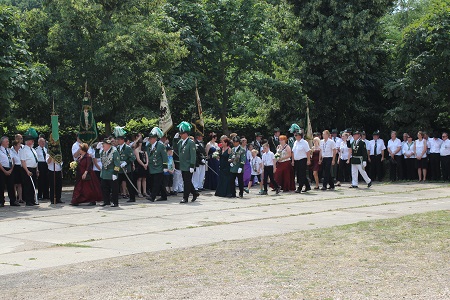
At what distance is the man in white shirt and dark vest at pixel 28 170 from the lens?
1969cm

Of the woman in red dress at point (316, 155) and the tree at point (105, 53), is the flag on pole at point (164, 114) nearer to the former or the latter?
the tree at point (105, 53)

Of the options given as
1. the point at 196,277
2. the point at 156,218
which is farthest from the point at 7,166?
the point at 196,277

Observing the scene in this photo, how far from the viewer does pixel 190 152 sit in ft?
65.5

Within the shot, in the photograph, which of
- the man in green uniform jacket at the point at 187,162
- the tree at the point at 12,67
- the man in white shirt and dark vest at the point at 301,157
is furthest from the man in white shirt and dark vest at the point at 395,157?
the tree at the point at 12,67

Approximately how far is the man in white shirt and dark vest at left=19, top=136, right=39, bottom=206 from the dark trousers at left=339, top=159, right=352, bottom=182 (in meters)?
11.9

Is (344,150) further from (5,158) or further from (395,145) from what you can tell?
(5,158)

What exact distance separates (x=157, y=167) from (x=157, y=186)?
1.70ft

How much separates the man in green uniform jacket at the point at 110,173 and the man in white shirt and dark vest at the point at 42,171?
8.57ft

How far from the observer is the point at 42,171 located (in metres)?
21.1

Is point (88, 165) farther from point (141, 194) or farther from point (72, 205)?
point (141, 194)

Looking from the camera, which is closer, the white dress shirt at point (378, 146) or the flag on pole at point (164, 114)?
the flag on pole at point (164, 114)

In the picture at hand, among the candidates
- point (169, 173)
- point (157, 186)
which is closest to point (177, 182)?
point (169, 173)

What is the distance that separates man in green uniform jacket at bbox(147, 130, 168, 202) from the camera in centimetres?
2036

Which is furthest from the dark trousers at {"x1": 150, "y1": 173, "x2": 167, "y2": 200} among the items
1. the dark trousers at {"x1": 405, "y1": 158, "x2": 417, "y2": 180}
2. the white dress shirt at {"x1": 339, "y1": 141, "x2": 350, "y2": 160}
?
the dark trousers at {"x1": 405, "y1": 158, "x2": 417, "y2": 180}
